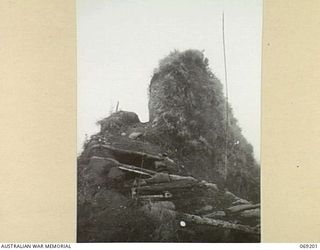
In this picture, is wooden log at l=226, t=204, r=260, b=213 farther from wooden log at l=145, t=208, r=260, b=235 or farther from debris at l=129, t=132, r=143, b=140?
debris at l=129, t=132, r=143, b=140

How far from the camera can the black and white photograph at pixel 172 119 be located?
2.79ft

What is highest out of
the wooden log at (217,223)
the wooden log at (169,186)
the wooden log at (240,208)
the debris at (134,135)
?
the debris at (134,135)

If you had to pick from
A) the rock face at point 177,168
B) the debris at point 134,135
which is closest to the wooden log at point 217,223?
the rock face at point 177,168

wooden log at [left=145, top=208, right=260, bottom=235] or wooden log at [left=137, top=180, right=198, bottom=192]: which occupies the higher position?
wooden log at [left=137, top=180, right=198, bottom=192]

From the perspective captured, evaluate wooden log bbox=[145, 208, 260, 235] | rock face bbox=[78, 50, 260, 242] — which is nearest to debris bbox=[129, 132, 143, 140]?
rock face bbox=[78, 50, 260, 242]

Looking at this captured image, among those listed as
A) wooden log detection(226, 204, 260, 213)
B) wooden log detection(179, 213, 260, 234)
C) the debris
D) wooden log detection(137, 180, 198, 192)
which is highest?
the debris

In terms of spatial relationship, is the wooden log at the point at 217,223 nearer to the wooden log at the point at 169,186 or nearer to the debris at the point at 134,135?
the wooden log at the point at 169,186

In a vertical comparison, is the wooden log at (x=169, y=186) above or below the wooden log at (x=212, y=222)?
above

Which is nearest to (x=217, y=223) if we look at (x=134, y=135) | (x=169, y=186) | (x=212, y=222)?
(x=212, y=222)

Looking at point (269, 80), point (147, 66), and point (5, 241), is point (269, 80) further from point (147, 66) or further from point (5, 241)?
point (5, 241)

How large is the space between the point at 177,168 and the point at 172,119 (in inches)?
3.5

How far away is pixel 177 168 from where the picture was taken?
0.85 m

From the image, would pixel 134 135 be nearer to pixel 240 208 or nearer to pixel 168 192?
pixel 168 192

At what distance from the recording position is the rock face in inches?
33.4
